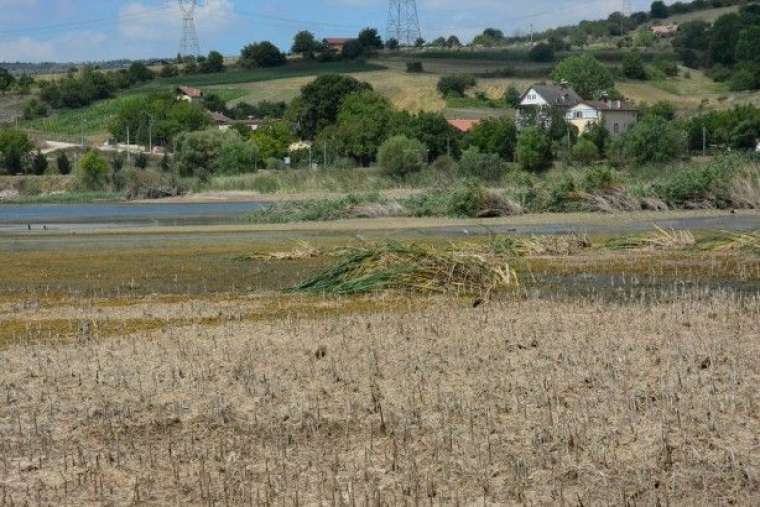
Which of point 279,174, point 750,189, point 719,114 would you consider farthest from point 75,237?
point 719,114

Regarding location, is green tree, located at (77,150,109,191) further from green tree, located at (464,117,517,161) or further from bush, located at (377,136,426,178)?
green tree, located at (464,117,517,161)

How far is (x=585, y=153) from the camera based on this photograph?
9919cm

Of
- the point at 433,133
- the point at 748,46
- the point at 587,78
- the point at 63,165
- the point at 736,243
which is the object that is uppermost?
the point at 748,46

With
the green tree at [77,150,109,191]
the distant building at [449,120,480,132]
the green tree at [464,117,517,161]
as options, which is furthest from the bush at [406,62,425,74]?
the green tree at [77,150,109,191]

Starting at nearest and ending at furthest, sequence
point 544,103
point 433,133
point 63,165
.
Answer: point 433,133 → point 63,165 → point 544,103

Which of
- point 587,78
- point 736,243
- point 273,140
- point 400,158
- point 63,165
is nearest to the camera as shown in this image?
point 736,243

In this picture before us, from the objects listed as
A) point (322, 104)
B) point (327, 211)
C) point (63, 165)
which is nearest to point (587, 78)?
point (322, 104)

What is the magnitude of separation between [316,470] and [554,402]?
9.74ft

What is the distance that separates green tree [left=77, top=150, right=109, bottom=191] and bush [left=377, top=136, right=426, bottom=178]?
1019 inches

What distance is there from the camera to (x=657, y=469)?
35.4 ft

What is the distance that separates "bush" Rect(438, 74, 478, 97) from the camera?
16362 centimetres

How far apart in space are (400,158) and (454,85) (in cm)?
6890

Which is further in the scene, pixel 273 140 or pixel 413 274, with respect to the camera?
pixel 273 140

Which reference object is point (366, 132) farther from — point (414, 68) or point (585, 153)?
point (414, 68)
